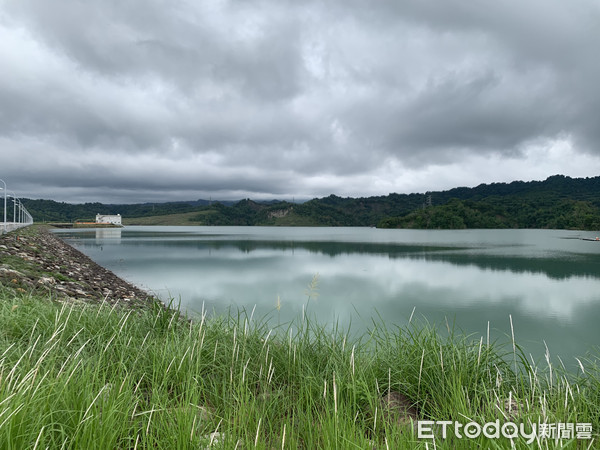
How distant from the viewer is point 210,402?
418cm

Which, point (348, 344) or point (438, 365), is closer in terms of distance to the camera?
point (438, 365)

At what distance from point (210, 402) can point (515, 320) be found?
1640 centimetres

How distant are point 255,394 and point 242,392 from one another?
0.71 meters

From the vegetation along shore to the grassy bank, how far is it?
2 centimetres

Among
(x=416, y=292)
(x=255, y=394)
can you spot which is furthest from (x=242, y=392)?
(x=416, y=292)

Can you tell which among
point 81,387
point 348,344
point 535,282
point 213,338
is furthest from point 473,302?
point 81,387

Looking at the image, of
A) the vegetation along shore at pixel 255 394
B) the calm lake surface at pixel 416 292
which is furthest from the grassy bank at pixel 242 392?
the calm lake surface at pixel 416 292

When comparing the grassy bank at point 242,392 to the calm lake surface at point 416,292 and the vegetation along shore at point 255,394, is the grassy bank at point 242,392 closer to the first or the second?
the vegetation along shore at point 255,394

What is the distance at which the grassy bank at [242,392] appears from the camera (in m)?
2.90

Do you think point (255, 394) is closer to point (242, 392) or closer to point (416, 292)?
point (242, 392)

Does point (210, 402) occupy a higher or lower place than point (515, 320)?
higher

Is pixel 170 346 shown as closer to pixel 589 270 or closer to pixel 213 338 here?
pixel 213 338

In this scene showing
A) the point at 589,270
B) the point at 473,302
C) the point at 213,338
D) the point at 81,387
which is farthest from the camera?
the point at 589,270

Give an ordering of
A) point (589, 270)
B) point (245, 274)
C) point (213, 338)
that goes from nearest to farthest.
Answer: point (213, 338) → point (245, 274) → point (589, 270)
